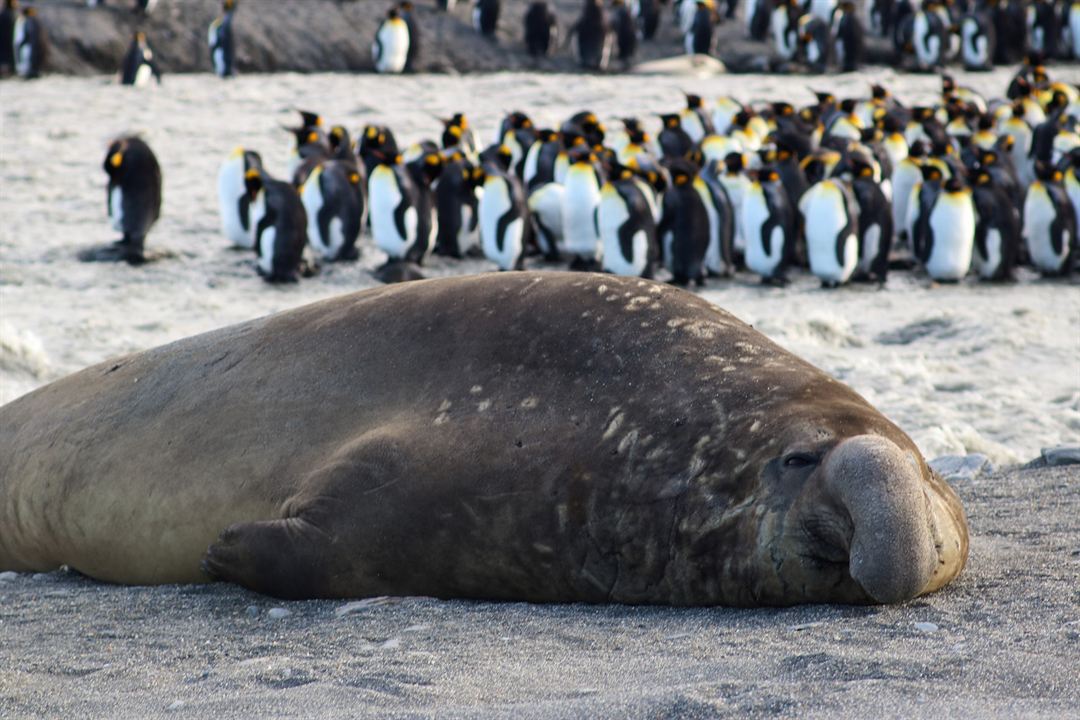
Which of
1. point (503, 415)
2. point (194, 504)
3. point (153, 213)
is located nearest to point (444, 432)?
point (503, 415)

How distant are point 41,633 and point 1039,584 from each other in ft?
7.62

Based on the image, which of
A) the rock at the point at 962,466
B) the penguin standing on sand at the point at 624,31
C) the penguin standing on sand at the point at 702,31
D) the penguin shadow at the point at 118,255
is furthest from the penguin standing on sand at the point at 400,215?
the penguin standing on sand at the point at 702,31

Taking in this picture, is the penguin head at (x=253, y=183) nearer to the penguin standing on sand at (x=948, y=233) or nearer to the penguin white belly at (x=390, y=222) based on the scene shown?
the penguin white belly at (x=390, y=222)

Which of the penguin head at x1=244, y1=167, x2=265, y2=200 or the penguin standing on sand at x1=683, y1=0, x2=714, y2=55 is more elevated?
the penguin standing on sand at x1=683, y1=0, x2=714, y2=55

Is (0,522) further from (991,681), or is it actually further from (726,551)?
(991,681)

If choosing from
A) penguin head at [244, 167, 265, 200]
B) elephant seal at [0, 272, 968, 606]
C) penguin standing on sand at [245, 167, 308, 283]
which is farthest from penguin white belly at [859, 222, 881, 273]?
elephant seal at [0, 272, 968, 606]

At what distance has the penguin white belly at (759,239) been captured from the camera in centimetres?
1130

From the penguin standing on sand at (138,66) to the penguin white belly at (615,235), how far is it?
34.3 ft

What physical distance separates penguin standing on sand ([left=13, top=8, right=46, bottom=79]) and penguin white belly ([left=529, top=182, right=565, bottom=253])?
1095 centimetres

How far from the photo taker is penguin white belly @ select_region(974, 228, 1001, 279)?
1142 centimetres

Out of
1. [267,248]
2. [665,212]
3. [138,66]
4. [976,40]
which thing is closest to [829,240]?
[665,212]

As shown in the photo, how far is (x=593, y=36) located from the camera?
24.2 metres

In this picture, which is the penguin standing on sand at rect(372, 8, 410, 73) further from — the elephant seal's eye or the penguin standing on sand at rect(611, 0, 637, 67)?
the elephant seal's eye

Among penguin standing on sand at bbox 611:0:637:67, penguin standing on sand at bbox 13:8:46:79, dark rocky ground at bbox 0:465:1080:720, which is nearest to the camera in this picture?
dark rocky ground at bbox 0:465:1080:720
